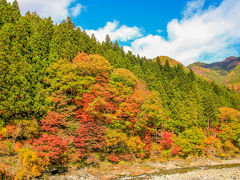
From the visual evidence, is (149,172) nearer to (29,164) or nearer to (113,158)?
(113,158)

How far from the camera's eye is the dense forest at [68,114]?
725 inches

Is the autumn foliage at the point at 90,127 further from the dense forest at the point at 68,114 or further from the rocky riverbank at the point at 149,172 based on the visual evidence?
the rocky riverbank at the point at 149,172

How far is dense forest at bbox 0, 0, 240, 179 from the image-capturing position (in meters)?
18.4

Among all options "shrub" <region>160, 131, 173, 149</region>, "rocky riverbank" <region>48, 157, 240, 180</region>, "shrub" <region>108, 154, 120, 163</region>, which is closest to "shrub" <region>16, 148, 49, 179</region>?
"rocky riverbank" <region>48, 157, 240, 180</region>

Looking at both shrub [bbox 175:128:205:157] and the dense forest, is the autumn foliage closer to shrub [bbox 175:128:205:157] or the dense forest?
shrub [bbox 175:128:205:157]

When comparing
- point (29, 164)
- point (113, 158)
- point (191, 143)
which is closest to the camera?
point (29, 164)

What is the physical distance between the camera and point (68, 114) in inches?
887

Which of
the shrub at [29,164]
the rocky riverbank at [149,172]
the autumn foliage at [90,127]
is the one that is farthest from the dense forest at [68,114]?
the rocky riverbank at [149,172]

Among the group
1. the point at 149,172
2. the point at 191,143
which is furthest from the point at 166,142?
the point at 149,172

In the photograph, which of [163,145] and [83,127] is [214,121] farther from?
[83,127]

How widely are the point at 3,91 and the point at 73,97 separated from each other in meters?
10.5

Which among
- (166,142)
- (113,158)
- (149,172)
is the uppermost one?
(166,142)

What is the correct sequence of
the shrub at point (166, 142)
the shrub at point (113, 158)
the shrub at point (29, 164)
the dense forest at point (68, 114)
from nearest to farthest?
the shrub at point (29, 164), the dense forest at point (68, 114), the shrub at point (113, 158), the shrub at point (166, 142)

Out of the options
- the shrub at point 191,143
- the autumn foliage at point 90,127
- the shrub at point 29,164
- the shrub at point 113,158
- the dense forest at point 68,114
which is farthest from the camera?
the shrub at point 191,143
